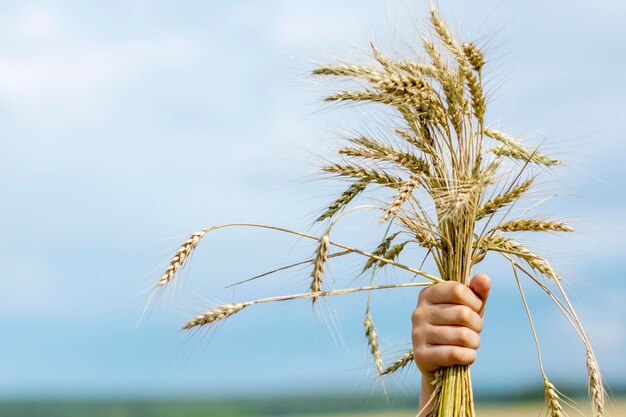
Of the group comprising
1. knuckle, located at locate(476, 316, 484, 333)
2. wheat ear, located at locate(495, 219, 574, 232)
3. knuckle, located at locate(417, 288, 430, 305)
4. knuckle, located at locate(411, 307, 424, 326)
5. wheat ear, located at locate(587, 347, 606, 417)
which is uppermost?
wheat ear, located at locate(495, 219, 574, 232)

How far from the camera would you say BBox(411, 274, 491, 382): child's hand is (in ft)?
7.04

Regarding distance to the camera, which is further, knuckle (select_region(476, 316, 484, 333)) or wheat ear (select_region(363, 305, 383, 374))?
wheat ear (select_region(363, 305, 383, 374))

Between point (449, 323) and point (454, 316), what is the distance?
0.11 ft

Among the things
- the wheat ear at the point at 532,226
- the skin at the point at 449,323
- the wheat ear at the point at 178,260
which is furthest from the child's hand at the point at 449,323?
the wheat ear at the point at 178,260

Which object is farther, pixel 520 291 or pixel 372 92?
pixel 520 291

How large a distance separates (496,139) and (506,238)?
Result: 35 cm

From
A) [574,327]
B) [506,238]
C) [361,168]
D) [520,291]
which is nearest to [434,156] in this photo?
[361,168]

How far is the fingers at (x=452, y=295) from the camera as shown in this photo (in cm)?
214

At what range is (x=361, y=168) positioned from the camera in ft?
7.46

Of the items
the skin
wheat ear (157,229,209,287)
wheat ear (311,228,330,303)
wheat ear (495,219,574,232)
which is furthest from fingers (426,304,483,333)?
wheat ear (157,229,209,287)

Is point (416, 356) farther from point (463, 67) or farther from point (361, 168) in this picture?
point (463, 67)

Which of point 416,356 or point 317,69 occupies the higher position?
point 317,69

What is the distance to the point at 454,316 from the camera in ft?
7.05

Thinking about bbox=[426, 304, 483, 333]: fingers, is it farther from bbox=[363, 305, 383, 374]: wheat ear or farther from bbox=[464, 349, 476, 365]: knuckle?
bbox=[363, 305, 383, 374]: wheat ear
